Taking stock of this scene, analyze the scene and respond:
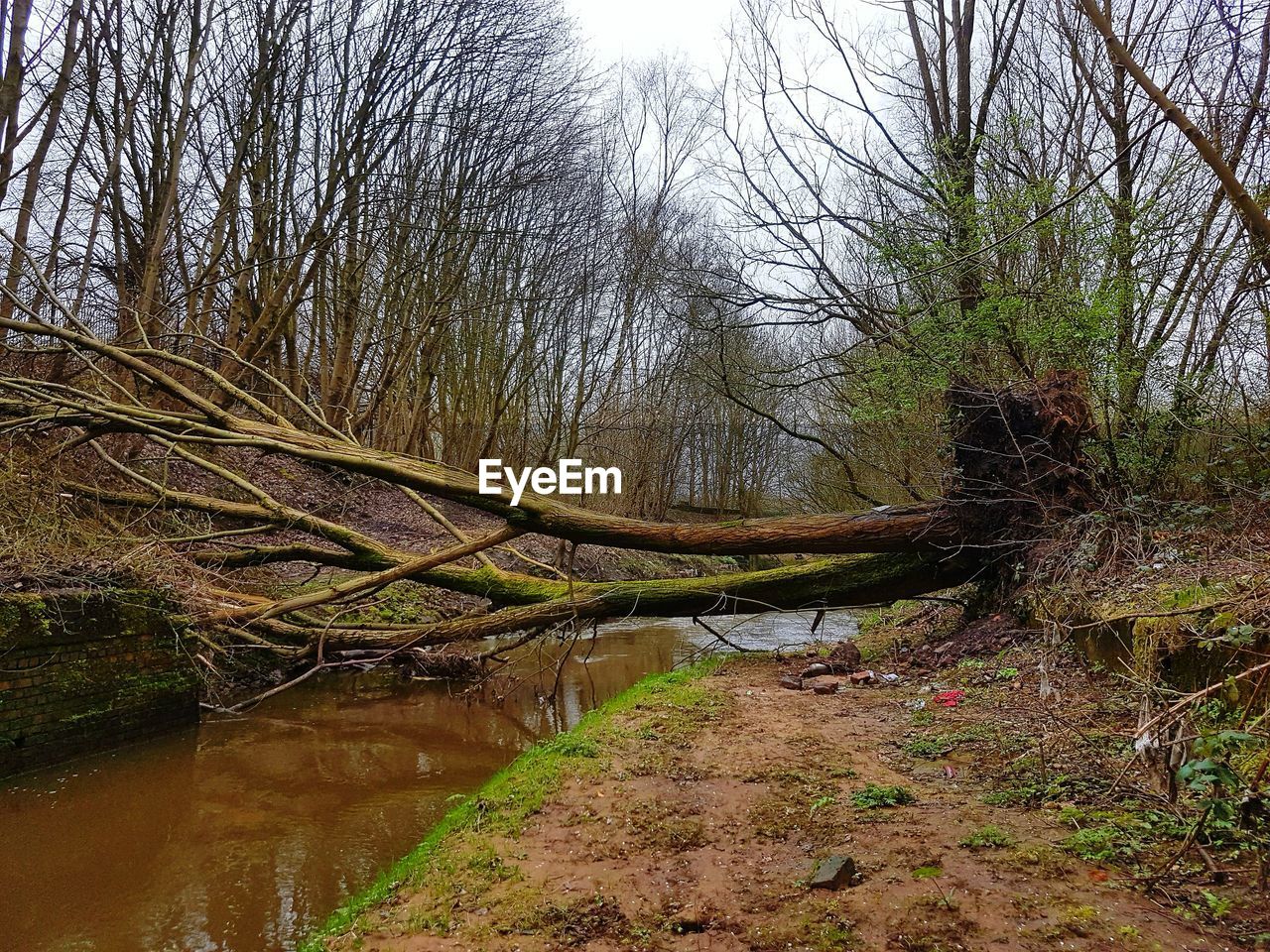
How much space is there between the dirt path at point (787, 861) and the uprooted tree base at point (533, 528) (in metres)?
2.22

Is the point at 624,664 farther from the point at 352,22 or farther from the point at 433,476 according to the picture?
the point at 352,22

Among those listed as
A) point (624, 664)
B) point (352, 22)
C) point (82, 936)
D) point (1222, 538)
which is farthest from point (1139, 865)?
point (352, 22)

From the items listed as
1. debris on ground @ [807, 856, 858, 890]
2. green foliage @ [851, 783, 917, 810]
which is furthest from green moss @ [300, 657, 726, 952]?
green foliage @ [851, 783, 917, 810]

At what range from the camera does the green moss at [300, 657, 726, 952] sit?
3314mm

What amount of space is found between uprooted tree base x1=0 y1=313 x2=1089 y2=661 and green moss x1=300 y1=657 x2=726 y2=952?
1379mm

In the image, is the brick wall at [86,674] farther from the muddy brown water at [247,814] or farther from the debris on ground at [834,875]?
the debris on ground at [834,875]

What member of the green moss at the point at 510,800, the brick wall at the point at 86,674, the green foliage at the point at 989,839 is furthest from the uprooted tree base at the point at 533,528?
the green foliage at the point at 989,839

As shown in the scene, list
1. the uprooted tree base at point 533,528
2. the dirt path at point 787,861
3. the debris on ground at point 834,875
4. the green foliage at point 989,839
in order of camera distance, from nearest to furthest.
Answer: the dirt path at point 787,861 < the debris on ground at point 834,875 < the green foliage at point 989,839 < the uprooted tree base at point 533,528

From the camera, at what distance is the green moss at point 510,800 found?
3.31 meters

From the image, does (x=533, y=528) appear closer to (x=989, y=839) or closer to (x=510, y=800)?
(x=510, y=800)

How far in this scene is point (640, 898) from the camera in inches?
120

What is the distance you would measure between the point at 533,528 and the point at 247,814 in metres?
2.89

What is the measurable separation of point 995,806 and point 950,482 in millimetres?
4406

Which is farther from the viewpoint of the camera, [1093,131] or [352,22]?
[352,22]
